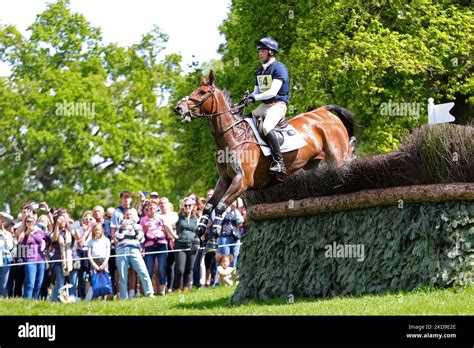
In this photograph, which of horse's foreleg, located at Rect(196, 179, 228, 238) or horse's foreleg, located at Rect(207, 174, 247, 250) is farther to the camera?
horse's foreleg, located at Rect(196, 179, 228, 238)

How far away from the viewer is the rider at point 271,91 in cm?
1744

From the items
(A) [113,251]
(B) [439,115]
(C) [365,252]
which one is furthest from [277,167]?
(A) [113,251]

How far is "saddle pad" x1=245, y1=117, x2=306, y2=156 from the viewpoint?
57.7 feet

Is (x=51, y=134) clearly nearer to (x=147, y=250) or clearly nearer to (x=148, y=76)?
(x=148, y=76)

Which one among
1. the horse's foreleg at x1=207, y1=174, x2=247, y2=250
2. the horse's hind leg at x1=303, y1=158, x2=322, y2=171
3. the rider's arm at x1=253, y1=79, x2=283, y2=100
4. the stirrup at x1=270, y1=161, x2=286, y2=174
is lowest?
the horse's foreleg at x1=207, y1=174, x2=247, y2=250

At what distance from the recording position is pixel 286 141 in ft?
58.7

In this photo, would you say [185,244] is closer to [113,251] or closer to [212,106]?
[113,251]

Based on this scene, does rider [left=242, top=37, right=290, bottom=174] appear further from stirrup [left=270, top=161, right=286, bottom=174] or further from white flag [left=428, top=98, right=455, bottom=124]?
white flag [left=428, top=98, right=455, bottom=124]

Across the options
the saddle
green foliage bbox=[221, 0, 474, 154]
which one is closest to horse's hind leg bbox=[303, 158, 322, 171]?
the saddle

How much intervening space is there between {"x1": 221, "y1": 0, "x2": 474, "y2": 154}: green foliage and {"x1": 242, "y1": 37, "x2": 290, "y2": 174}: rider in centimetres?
1404

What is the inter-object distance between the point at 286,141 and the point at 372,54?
48.6 feet

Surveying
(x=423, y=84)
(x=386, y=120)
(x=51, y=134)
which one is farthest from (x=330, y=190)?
(x=51, y=134)

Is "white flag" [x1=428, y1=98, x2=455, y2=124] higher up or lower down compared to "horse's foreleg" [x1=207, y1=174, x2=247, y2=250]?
higher up
